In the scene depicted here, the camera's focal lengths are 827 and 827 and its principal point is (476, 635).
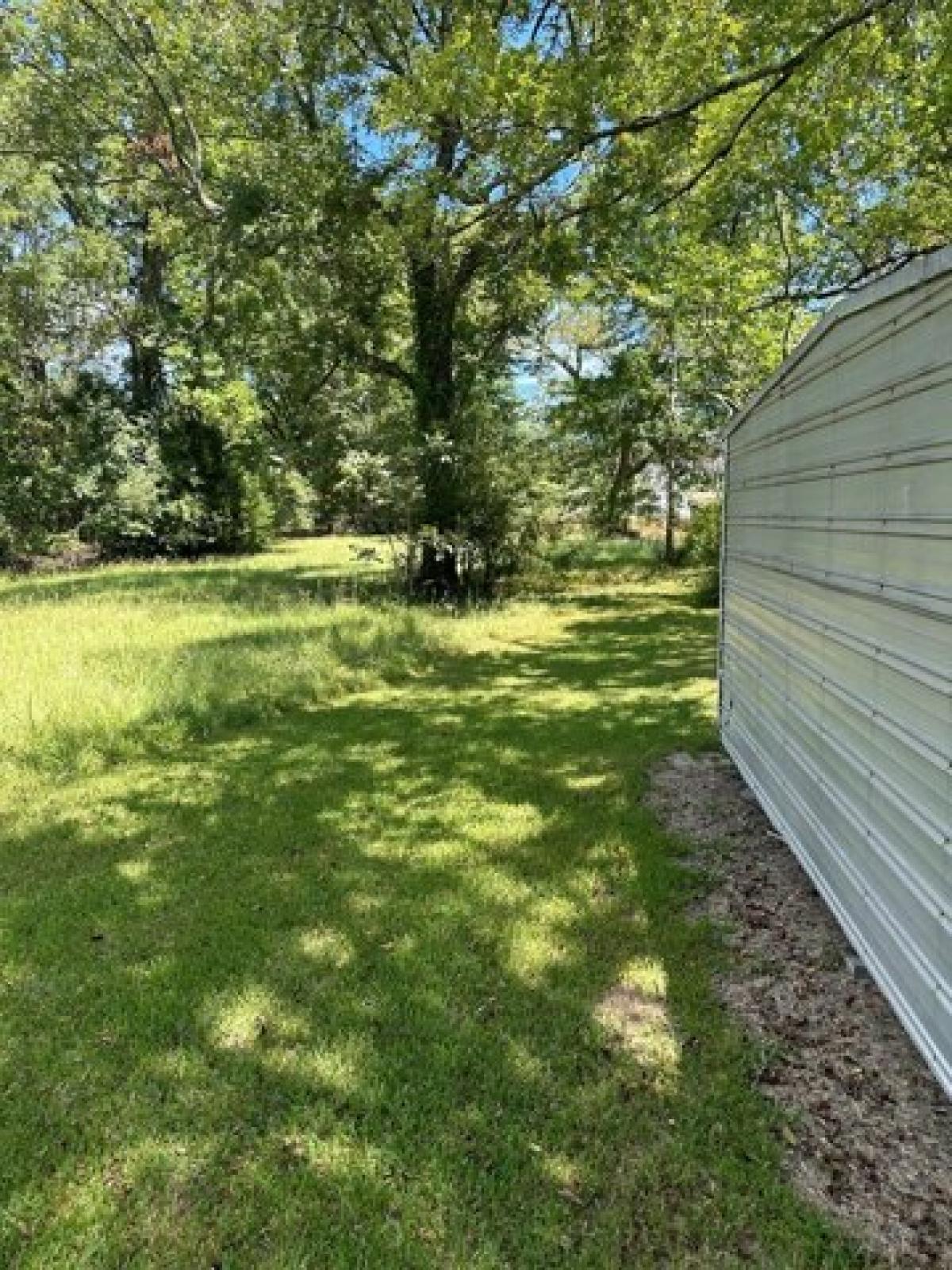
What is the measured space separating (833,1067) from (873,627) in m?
1.32

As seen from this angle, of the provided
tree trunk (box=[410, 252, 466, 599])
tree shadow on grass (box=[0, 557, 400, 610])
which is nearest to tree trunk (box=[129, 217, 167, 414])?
tree shadow on grass (box=[0, 557, 400, 610])

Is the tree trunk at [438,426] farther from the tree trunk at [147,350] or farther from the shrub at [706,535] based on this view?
the tree trunk at [147,350]

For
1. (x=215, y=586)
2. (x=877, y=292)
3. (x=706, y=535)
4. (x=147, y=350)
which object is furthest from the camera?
(x=147, y=350)

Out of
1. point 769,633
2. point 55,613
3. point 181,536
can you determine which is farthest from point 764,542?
point 181,536

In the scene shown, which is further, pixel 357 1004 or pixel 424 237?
pixel 424 237

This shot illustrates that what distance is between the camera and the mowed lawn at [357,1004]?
1936 mm

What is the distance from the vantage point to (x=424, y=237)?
675 centimetres

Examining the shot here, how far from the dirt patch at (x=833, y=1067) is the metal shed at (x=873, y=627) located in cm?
23

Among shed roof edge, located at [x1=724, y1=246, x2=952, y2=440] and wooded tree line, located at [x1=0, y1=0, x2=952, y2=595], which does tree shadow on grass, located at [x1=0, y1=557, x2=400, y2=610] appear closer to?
wooded tree line, located at [x1=0, y1=0, x2=952, y2=595]

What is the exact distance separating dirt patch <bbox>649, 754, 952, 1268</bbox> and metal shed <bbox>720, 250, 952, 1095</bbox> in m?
0.23

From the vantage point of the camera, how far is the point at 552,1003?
109 inches

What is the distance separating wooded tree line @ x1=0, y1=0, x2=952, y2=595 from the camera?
5.84m

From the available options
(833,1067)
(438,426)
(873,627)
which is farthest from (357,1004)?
(438,426)

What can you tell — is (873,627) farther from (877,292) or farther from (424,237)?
(424,237)
